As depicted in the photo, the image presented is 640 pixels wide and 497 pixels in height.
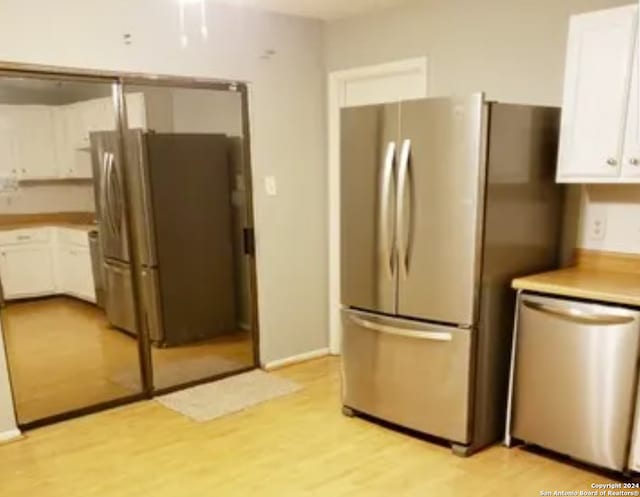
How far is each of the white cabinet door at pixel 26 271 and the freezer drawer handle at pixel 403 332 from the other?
1.74m

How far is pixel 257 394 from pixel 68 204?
1619 mm

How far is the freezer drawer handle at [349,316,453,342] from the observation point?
2662 mm

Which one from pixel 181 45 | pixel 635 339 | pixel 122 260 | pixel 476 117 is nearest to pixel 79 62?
pixel 181 45

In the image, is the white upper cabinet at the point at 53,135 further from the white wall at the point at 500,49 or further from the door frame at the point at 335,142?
the white wall at the point at 500,49

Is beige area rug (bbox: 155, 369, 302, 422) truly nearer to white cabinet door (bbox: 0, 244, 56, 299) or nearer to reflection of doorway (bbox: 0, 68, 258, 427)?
reflection of doorway (bbox: 0, 68, 258, 427)

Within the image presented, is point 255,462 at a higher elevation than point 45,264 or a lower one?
lower

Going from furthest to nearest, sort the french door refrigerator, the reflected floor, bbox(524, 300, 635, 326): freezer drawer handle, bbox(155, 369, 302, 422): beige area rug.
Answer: bbox(155, 369, 302, 422): beige area rug, the reflected floor, the french door refrigerator, bbox(524, 300, 635, 326): freezer drawer handle

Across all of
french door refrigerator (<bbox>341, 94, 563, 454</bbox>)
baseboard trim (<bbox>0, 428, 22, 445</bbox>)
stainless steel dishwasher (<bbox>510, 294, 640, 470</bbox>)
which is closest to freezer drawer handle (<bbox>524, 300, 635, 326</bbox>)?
stainless steel dishwasher (<bbox>510, 294, 640, 470</bbox>)

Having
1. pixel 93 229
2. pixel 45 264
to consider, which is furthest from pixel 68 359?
pixel 93 229

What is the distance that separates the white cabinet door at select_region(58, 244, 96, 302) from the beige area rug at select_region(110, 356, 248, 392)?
56 cm

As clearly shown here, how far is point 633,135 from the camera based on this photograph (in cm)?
242

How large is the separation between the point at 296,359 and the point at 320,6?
2.47 meters

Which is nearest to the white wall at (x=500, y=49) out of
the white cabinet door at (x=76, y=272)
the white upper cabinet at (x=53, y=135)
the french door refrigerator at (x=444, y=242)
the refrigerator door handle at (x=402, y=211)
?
the french door refrigerator at (x=444, y=242)

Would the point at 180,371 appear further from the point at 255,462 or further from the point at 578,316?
the point at 578,316
